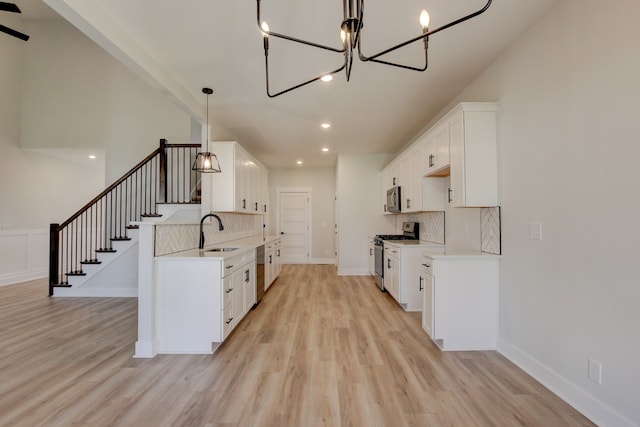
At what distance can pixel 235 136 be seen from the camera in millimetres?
5047

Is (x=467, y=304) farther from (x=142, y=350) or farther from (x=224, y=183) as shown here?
(x=224, y=183)

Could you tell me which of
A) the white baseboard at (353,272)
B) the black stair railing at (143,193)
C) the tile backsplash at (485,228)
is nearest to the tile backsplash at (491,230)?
the tile backsplash at (485,228)

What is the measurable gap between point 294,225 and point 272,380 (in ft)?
19.4

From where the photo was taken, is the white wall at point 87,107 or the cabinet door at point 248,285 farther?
the white wall at point 87,107

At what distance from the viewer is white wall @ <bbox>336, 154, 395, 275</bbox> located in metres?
6.25

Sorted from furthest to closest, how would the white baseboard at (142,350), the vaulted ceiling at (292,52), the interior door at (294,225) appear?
1. the interior door at (294,225)
2. the white baseboard at (142,350)
3. the vaulted ceiling at (292,52)

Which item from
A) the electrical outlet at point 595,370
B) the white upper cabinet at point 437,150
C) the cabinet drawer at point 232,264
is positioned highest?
the white upper cabinet at point 437,150

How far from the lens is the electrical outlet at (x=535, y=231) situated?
85.3 inches

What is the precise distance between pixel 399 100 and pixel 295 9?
1.96m

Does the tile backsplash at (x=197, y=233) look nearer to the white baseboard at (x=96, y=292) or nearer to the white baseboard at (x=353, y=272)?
the white baseboard at (x=96, y=292)

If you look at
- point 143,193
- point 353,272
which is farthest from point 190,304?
point 353,272

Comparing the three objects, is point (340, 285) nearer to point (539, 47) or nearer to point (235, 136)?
point (235, 136)

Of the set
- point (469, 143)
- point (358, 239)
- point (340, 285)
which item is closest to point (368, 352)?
point (469, 143)

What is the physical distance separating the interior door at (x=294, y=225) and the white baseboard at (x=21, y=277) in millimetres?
5234
